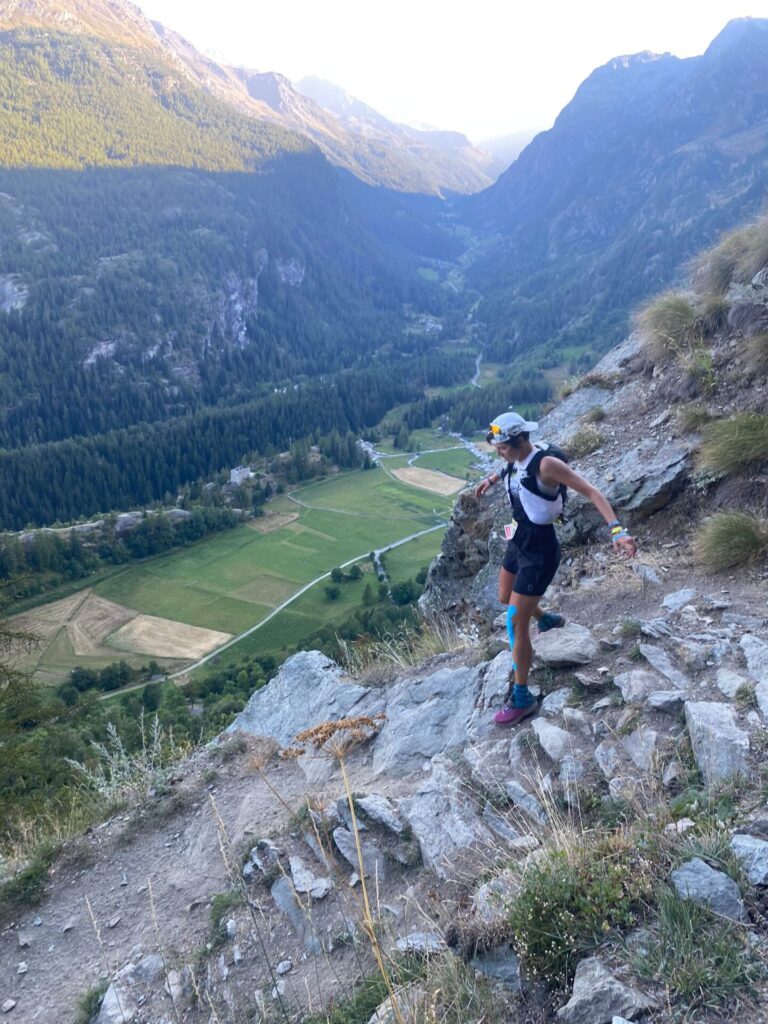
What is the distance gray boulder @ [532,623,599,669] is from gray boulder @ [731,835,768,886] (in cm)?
333

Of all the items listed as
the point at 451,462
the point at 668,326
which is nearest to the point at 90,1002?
the point at 668,326

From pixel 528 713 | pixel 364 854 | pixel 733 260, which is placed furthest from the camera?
pixel 733 260

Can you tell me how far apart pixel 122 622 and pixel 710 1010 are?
247 feet

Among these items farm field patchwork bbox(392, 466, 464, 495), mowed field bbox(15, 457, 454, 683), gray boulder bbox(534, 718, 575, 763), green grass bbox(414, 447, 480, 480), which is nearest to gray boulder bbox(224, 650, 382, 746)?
gray boulder bbox(534, 718, 575, 763)

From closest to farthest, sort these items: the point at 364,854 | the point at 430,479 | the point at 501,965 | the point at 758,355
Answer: the point at 501,965, the point at 364,854, the point at 758,355, the point at 430,479

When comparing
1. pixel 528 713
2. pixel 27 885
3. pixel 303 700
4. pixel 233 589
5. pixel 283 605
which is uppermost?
pixel 528 713

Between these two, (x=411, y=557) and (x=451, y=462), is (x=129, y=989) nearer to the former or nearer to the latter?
(x=411, y=557)

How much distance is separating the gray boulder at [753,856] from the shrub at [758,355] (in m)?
10.2

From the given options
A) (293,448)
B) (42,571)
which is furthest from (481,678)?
(293,448)

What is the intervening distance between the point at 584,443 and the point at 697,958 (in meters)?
11.2

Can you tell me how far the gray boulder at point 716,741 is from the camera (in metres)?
4.89

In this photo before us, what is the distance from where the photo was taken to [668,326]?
48.2 feet

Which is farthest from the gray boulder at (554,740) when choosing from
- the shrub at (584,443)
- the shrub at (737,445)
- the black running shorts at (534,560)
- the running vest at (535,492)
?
the shrub at (584,443)

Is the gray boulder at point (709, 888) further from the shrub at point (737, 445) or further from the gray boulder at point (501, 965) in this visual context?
the shrub at point (737, 445)
